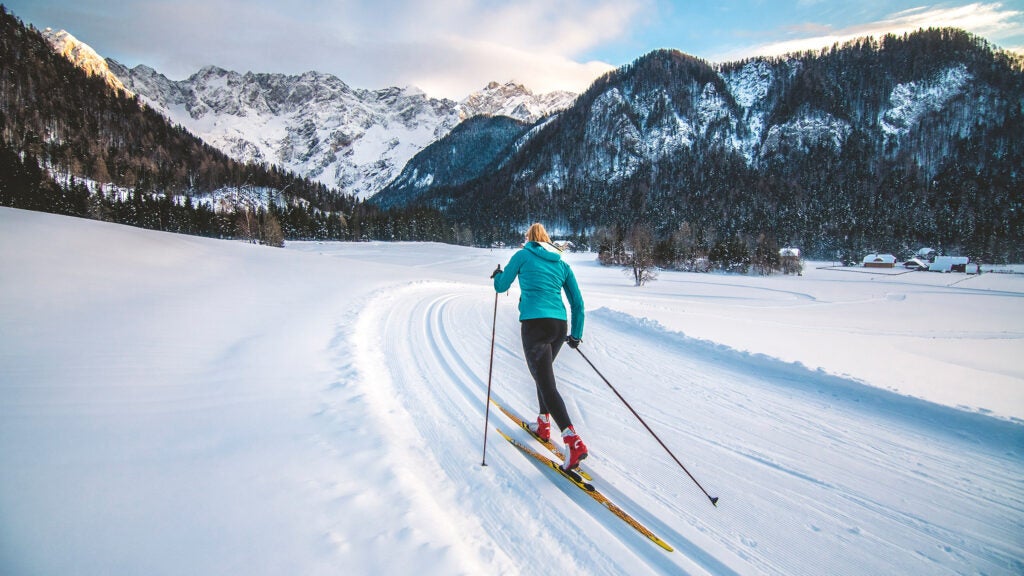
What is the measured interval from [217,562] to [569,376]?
15.8 ft

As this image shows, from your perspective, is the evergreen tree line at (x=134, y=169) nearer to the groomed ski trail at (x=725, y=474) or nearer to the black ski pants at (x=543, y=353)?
the groomed ski trail at (x=725, y=474)

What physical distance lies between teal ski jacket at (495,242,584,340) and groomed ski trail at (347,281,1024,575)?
1.50m

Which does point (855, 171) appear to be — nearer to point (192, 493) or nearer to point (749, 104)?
point (749, 104)

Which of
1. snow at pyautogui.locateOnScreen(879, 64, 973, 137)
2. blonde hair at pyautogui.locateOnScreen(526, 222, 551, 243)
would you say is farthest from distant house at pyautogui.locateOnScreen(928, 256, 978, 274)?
snow at pyautogui.locateOnScreen(879, 64, 973, 137)

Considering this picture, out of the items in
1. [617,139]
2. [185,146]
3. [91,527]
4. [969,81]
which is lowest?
[91,527]

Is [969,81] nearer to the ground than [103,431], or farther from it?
farther from it

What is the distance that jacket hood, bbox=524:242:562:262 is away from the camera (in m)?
4.06

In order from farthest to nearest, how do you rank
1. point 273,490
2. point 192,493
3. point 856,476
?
point 856,476
point 273,490
point 192,493

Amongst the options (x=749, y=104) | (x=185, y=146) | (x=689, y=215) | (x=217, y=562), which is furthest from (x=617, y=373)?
(x=749, y=104)

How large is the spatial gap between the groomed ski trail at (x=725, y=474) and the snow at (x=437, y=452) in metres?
0.02

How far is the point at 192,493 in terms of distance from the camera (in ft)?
8.64

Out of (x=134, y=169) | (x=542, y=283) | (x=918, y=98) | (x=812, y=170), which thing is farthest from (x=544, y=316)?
(x=918, y=98)

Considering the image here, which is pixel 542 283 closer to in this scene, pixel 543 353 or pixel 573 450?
A: pixel 543 353

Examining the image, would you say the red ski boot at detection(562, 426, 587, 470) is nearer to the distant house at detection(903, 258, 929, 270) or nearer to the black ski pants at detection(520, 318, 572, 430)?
the black ski pants at detection(520, 318, 572, 430)
